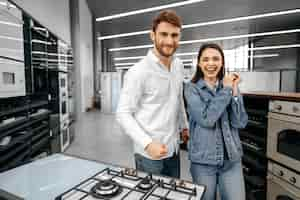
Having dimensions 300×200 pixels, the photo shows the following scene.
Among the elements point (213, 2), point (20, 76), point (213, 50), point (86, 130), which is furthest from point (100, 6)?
point (213, 50)

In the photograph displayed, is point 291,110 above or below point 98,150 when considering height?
above

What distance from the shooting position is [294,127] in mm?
1295

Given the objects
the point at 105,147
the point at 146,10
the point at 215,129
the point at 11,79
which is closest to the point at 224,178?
the point at 215,129

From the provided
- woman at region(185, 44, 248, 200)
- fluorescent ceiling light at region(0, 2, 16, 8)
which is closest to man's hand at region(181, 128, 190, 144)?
woman at region(185, 44, 248, 200)

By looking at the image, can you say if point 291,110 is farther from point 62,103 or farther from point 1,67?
point 62,103

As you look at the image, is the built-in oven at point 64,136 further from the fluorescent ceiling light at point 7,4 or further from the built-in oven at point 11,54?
the fluorescent ceiling light at point 7,4

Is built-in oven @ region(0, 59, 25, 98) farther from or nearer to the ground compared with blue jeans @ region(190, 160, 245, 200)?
farther from the ground

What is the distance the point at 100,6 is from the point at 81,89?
11.1 ft

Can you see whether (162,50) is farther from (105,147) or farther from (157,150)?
(105,147)

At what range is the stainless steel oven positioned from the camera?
1.29 metres

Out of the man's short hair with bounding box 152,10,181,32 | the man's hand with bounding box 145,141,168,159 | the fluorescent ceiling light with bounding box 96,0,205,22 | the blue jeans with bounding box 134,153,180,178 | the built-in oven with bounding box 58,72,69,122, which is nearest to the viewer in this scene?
the man's hand with bounding box 145,141,168,159

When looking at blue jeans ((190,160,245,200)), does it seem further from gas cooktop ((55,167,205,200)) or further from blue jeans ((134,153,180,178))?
gas cooktop ((55,167,205,200))

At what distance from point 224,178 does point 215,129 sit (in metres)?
0.30

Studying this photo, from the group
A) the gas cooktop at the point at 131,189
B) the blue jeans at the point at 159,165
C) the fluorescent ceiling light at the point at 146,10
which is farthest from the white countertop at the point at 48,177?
the fluorescent ceiling light at the point at 146,10
